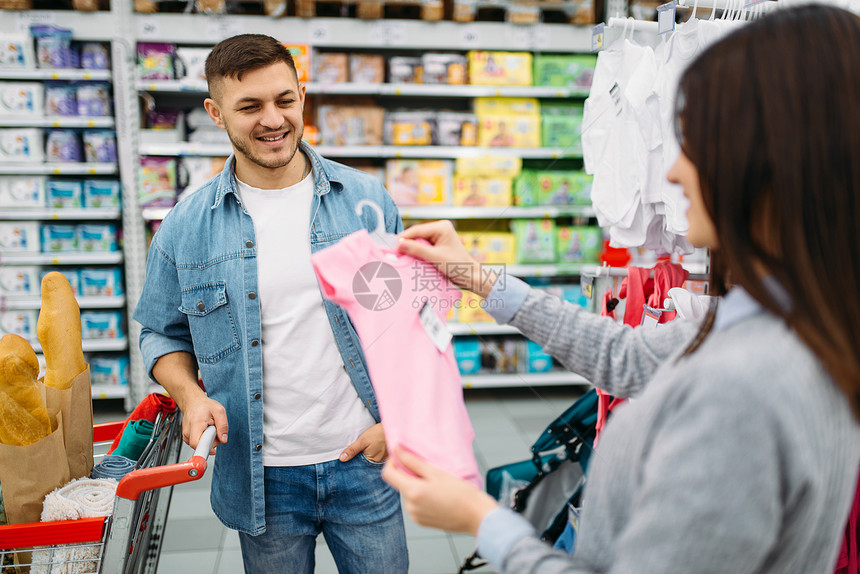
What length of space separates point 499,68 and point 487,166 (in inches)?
25.0

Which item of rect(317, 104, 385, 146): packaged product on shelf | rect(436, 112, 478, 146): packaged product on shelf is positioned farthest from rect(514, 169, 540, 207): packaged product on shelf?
rect(317, 104, 385, 146): packaged product on shelf

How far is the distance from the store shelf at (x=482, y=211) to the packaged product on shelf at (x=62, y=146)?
2088 mm

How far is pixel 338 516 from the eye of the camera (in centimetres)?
134

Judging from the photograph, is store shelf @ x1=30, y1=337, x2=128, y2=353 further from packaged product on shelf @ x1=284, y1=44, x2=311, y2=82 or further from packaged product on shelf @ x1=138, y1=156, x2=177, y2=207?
packaged product on shelf @ x1=284, y1=44, x2=311, y2=82

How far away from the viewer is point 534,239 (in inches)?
156

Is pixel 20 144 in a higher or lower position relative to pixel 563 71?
lower

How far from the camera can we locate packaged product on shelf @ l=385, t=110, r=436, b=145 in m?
3.83

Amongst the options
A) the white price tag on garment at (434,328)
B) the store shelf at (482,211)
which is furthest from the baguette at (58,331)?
the store shelf at (482,211)

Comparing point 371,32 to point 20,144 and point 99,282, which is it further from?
point 99,282

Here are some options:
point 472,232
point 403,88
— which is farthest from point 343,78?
point 472,232

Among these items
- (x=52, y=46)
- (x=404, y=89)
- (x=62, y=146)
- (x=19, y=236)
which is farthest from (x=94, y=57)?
(x=404, y=89)

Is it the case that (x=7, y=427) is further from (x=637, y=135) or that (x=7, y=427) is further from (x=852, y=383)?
(x=637, y=135)

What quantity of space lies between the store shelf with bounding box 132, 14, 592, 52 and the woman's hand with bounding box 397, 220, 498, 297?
10.3 ft

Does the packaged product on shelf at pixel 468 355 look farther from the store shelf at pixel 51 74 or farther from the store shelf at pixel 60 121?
the store shelf at pixel 51 74
